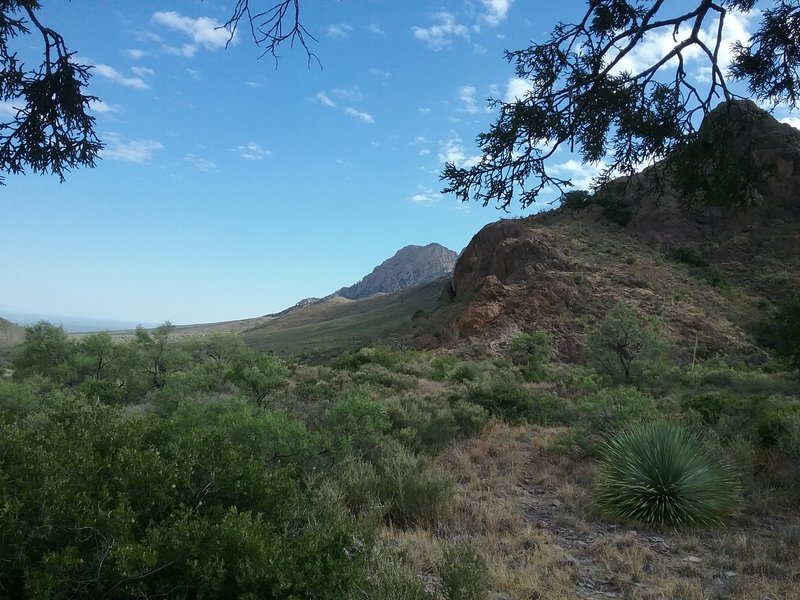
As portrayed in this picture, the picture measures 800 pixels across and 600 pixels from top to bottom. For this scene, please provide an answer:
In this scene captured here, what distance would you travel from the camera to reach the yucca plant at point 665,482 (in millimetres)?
5852

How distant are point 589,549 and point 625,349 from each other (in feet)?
→ 46.1

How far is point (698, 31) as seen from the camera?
182 inches

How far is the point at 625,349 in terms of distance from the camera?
1792 cm

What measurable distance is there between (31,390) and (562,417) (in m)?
12.8

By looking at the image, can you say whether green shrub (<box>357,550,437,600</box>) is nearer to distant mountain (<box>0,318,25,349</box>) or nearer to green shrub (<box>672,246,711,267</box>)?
Answer: green shrub (<box>672,246,711,267</box>)

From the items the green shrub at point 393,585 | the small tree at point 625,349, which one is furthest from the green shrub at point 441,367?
the green shrub at point 393,585

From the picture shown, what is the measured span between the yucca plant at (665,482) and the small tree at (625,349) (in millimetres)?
10921

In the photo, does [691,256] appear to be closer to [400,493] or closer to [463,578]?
[400,493]

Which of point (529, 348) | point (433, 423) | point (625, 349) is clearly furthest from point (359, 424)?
point (529, 348)

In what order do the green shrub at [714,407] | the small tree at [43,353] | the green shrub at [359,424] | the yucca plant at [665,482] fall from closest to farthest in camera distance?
the yucca plant at [665,482] → the green shrub at [359,424] → the green shrub at [714,407] → the small tree at [43,353]

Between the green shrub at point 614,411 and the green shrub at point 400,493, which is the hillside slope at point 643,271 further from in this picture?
the green shrub at point 400,493

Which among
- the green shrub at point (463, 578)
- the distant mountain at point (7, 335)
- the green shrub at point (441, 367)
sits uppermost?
the distant mountain at point (7, 335)

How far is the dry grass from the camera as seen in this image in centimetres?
410

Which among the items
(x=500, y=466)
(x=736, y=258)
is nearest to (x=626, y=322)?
(x=500, y=466)
